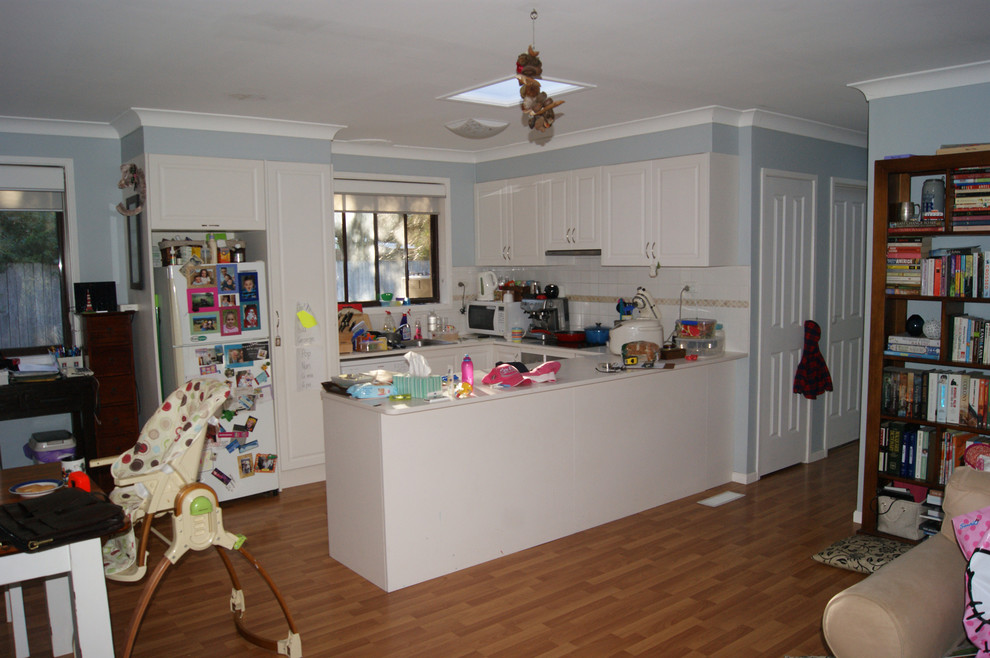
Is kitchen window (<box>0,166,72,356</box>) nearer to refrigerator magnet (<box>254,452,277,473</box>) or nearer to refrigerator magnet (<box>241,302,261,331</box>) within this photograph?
refrigerator magnet (<box>241,302,261,331</box>)

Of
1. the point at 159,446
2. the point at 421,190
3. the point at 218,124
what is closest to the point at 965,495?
the point at 159,446

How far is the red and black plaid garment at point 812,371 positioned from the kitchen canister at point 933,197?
1.69 meters

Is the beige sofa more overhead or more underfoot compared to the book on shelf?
more underfoot

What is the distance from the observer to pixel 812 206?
215 inches

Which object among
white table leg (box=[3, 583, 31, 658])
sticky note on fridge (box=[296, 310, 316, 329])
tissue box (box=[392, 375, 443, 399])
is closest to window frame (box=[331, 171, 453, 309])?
sticky note on fridge (box=[296, 310, 316, 329])

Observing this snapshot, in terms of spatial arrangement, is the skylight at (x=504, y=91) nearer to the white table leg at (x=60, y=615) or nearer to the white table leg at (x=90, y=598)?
the white table leg at (x=90, y=598)

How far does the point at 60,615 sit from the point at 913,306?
15.5ft

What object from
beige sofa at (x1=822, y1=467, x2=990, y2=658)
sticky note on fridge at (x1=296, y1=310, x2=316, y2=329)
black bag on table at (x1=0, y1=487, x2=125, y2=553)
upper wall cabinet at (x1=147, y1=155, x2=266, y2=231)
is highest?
upper wall cabinet at (x1=147, y1=155, x2=266, y2=231)

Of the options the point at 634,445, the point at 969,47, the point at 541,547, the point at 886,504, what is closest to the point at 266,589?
the point at 541,547

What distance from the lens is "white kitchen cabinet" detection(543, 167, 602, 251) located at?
549 centimetres

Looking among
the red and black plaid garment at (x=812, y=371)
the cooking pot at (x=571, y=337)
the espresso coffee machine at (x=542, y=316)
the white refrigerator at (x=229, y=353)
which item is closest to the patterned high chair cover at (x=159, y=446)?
the white refrigerator at (x=229, y=353)

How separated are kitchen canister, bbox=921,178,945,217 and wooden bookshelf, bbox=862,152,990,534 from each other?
50mm

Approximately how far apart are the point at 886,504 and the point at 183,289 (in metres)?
4.53

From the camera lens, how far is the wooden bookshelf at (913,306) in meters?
3.70
